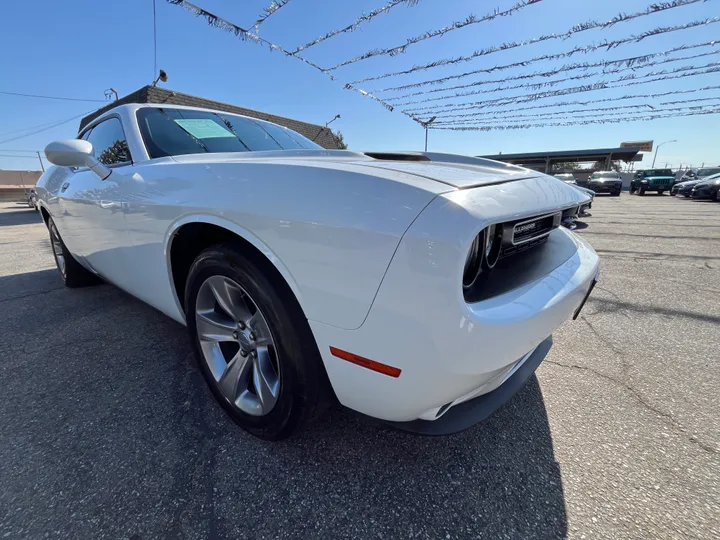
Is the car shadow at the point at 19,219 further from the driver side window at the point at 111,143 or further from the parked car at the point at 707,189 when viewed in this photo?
the parked car at the point at 707,189

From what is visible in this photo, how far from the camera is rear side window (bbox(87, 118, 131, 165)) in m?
2.41

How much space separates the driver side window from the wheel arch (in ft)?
2.78

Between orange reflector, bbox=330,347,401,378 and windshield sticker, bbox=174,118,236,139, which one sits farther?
windshield sticker, bbox=174,118,236,139

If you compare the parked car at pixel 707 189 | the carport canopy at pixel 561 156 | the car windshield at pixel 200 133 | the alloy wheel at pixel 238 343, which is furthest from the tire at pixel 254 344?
the carport canopy at pixel 561 156

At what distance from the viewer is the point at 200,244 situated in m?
1.84

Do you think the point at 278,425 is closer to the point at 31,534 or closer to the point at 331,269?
the point at 331,269

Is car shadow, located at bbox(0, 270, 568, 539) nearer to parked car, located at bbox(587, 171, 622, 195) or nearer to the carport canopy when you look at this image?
parked car, located at bbox(587, 171, 622, 195)

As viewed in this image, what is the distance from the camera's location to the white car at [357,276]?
105 cm

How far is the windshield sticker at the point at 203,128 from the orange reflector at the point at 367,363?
1890mm

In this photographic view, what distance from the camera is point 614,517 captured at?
4.19 ft

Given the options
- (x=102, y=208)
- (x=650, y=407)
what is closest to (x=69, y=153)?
(x=102, y=208)

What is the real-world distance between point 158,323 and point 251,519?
2.17 meters

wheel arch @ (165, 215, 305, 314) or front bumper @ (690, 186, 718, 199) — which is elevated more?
wheel arch @ (165, 215, 305, 314)

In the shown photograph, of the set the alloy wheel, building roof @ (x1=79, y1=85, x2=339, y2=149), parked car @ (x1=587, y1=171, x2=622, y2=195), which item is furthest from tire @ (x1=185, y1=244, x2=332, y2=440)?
parked car @ (x1=587, y1=171, x2=622, y2=195)
